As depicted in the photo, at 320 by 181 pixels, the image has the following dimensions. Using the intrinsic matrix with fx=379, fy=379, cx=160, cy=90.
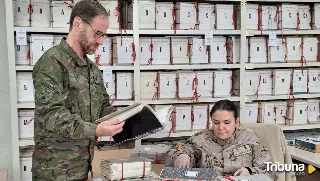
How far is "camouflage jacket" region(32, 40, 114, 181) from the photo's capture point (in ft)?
5.32

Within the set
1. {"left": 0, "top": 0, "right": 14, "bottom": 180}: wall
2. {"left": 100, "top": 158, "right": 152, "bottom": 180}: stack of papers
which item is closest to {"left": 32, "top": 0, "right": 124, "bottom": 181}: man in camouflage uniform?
{"left": 100, "top": 158, "right": 152, "bottom": 180}: stack of papers

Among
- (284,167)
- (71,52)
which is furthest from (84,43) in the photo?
(284,167)

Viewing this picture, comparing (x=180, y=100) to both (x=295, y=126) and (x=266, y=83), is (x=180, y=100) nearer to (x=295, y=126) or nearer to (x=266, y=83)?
(x=266, y=83)

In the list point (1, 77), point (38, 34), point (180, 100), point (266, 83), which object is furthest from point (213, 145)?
point (1, 77)

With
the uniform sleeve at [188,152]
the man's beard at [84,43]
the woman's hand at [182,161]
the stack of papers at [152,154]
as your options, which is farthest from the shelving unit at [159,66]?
the man's beard at [84,43]

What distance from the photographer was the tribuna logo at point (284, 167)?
2.40 m

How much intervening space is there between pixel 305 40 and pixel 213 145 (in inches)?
72.4

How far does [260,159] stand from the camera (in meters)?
2.41

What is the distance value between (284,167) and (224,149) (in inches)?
16.1

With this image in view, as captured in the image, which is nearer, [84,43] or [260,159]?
[84,43]

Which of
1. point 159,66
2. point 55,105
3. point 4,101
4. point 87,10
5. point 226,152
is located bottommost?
point 226,152

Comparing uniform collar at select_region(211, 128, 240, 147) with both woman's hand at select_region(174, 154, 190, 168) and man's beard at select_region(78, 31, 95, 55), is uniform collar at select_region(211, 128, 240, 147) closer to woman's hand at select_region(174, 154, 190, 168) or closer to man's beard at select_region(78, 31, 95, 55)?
woman's hand at select_region(174, 154, 190, 168)

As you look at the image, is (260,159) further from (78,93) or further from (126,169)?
(78,93)

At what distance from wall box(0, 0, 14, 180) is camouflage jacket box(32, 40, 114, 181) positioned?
5.92ft
